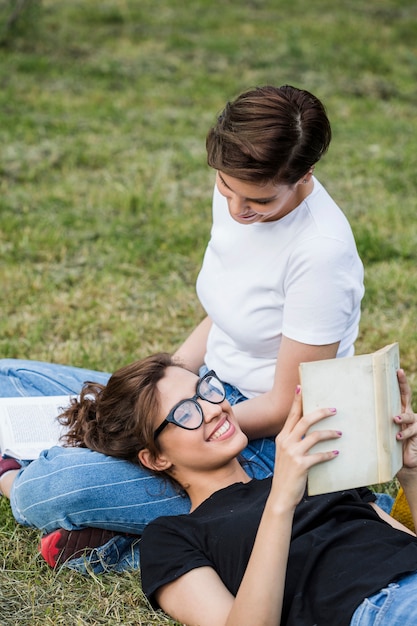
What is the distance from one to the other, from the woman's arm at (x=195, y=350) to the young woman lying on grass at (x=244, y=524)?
0.43 meters

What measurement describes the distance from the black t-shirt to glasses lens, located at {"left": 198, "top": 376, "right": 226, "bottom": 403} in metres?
0.27

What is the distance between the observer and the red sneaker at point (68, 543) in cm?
280

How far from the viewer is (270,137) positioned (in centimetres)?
251

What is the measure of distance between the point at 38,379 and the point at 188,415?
3.32 feet

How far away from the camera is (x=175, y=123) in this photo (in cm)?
783

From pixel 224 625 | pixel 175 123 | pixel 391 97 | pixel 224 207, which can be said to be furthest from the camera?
pixel 391 97

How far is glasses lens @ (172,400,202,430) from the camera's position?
2.60 m

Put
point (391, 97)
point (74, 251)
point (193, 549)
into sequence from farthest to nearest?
1. point (391, 97)
2. point (74, 251)
3. point (193, 549)

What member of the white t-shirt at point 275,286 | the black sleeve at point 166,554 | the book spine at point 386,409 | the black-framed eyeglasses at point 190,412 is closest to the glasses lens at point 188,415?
the black-framed eyeglasses at point 190,412

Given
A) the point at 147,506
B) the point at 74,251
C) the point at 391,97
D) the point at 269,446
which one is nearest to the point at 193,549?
the point at 147,506

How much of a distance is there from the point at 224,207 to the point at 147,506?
98 cm

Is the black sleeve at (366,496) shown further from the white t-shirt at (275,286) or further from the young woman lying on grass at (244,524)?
the white t-shirt at (275,286)

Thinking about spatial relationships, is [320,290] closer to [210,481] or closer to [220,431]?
[220,431]

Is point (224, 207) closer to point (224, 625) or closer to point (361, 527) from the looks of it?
point (361, 527)
